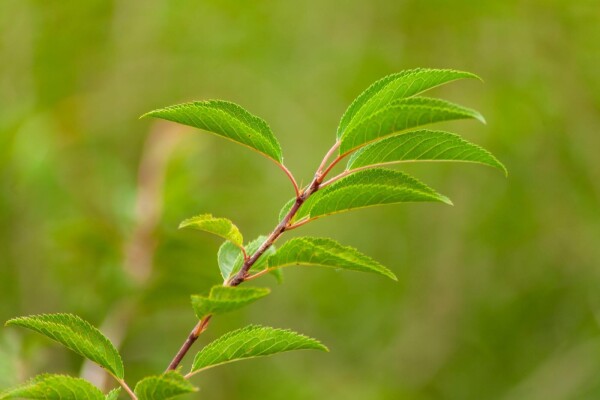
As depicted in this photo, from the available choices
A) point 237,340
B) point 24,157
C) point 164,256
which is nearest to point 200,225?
point 237,340

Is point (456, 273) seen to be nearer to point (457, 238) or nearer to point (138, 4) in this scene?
point (457, 238)

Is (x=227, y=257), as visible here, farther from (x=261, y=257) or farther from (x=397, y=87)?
(x=397, y=87)

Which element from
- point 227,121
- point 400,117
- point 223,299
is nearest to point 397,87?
point 400,117

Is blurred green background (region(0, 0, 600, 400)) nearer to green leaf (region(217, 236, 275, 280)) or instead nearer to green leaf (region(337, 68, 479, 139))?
green leaf (region(217, 236, 275, 280))

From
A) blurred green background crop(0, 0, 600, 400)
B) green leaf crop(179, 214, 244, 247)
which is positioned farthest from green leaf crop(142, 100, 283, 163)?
blurred green background crop(0, 0, 600, 400)

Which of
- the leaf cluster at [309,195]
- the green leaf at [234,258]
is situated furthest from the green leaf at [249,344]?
the green leaf at [234,258]

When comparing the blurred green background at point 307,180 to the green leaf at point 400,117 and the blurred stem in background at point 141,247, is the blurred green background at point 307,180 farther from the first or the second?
the green leaf at point 400,117
